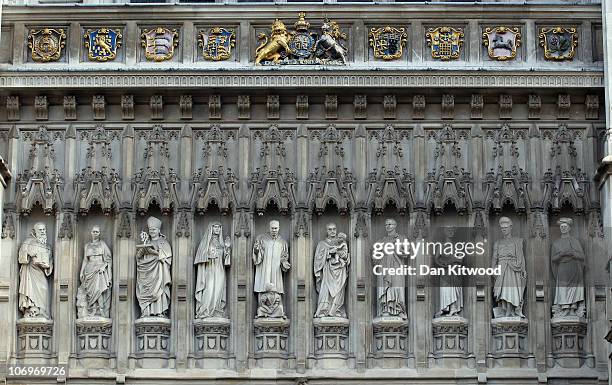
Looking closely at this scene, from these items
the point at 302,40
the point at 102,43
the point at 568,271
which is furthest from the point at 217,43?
the point at 568,271

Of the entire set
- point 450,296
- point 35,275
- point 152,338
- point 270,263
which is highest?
point 270,263

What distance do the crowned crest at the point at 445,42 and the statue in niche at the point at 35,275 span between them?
22.2 ft

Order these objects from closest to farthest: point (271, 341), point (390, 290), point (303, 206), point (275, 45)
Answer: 1. point (271, 341)
2. point (390, 290)
3. point (303, 206)
4. point (275, 45)

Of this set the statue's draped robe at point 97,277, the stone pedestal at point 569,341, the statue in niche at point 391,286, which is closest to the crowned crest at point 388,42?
the statue in niche at point 391,286

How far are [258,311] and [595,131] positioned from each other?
5965mm

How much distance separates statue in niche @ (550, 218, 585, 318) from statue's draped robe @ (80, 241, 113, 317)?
680cm

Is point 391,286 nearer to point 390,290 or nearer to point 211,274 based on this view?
point 390,290

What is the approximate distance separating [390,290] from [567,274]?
8.89ft

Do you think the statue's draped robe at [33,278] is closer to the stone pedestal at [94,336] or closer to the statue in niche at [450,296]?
the stone pedestal at [94,336]

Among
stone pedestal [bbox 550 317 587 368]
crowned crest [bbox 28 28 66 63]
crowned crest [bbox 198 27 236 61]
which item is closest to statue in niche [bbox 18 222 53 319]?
crowned crest [bbox 28 28 66 63]

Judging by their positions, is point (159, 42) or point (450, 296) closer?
point (450, 296)

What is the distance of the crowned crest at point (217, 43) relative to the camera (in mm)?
27844

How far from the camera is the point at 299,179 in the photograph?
89.9ft

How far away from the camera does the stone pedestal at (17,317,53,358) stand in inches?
1056
